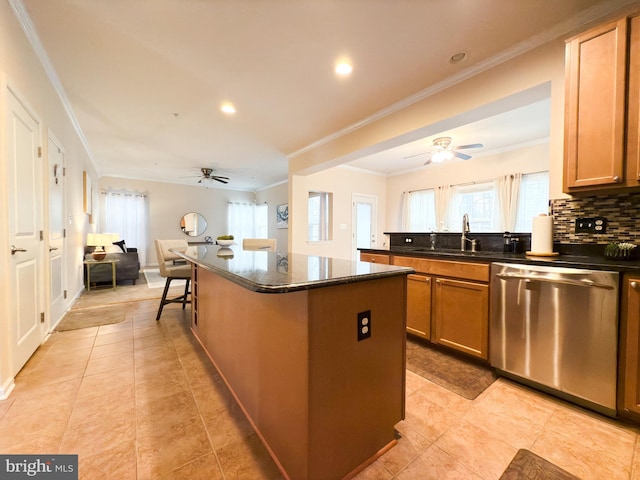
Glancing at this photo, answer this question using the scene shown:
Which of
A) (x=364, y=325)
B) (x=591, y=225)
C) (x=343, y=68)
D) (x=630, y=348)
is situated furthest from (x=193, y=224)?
(x=630, y=348)

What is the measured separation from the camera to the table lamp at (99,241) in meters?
4.37

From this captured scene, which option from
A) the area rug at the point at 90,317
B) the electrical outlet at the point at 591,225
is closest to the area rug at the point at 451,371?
the electrical outlet at the point at 591,225

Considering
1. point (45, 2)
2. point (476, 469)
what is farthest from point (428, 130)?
point (45, 2)

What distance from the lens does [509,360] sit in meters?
1.84

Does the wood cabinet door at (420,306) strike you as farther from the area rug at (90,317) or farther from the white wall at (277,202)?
the white wall at (277,202)

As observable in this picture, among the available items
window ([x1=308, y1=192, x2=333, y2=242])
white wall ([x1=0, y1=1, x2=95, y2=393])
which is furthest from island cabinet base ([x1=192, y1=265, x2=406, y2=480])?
window ([x1=308, y1=192, x2=333, y2=242])

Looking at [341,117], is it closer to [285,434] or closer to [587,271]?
[587,271]

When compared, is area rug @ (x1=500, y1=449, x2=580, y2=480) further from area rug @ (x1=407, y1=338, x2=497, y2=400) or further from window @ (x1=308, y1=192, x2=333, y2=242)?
window @ (x1=308, y1=192, x2=333, y2=242)

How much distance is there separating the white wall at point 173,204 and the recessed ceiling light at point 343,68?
6.78 m

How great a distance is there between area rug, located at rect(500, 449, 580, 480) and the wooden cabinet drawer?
1.09m

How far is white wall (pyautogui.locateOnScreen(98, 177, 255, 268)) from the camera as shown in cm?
715

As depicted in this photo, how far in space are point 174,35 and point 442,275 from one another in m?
2.91

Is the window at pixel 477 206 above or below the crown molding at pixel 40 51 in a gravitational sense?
below

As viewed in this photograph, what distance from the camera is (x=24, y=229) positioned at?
194cm
